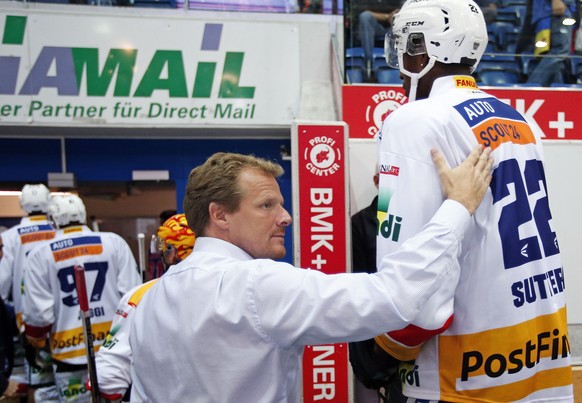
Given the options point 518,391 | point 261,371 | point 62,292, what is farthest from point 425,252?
point 62,292

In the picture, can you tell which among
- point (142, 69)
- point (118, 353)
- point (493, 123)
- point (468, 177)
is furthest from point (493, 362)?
point (142, 69)

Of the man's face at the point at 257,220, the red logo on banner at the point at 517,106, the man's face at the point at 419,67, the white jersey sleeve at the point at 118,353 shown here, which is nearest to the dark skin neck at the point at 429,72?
the man's face at the point at 419,67

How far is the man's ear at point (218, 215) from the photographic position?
4.59ft

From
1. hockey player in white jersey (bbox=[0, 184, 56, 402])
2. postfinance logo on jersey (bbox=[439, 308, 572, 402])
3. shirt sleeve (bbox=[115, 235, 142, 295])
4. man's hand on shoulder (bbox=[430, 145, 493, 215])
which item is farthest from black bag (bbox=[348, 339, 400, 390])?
hockey player in white jersey (bbox=[0, 184, 56, 402])

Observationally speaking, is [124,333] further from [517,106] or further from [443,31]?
[517,106]

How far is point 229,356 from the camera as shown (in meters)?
1.24

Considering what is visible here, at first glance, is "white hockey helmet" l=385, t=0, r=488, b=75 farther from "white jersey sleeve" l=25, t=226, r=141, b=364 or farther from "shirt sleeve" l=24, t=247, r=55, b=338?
"shirt sleeve" l=24, t=247, r=55, b=338

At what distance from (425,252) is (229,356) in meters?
0.46

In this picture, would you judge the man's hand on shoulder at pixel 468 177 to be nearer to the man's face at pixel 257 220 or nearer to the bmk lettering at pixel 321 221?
the man's face at pixel 257 220

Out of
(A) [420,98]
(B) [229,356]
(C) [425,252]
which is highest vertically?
(A) [420,98]

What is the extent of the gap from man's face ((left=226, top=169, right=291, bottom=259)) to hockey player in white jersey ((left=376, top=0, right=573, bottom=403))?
0.25m

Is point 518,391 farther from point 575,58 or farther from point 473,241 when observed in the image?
point 575,58

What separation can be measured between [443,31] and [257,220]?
27.8 inches

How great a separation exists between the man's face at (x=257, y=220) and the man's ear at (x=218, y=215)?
1 centimetres
